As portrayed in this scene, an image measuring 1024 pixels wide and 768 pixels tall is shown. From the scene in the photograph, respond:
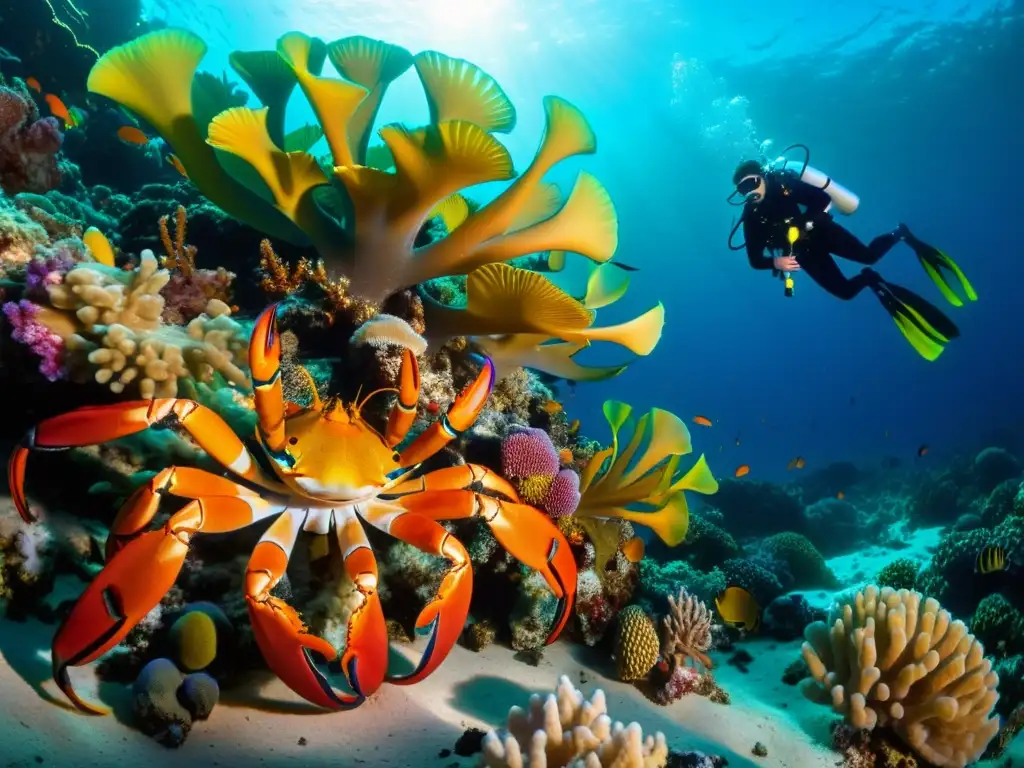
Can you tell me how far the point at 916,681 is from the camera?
339 centimetres

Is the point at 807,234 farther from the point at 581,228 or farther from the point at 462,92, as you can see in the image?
the point at 462,92

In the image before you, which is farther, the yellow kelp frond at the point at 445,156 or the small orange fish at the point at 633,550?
the small orange fish at the point at 633,550

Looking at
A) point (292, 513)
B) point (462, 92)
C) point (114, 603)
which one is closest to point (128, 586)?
point (114, 603)

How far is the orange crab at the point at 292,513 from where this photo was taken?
201cm

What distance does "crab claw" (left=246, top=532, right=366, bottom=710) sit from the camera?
2.05 metres

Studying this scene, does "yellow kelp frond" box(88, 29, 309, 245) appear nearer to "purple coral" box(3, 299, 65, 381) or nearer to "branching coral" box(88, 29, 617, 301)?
"branching coral" box(88, 29, 617, 301)

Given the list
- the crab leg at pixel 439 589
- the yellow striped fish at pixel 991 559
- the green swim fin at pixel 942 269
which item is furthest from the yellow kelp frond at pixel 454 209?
the yellow striped fish at pixel 991 559

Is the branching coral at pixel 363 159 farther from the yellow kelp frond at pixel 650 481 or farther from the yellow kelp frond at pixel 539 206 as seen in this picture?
the yellow kelp frond at pixel 650 481

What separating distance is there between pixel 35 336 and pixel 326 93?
6.93 feet

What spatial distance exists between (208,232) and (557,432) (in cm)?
379

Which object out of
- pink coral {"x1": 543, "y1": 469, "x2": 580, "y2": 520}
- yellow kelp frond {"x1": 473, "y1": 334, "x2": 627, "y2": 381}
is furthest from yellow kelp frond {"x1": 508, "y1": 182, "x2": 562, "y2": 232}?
pink coral {"x1": 543, "y1": 469, "x2": 580, "y2": 520}

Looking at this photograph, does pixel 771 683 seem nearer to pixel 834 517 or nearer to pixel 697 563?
pixel 697 563

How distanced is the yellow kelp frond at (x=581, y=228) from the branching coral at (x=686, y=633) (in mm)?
2730

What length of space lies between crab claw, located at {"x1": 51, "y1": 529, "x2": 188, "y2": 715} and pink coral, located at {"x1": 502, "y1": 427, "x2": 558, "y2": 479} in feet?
6.69
